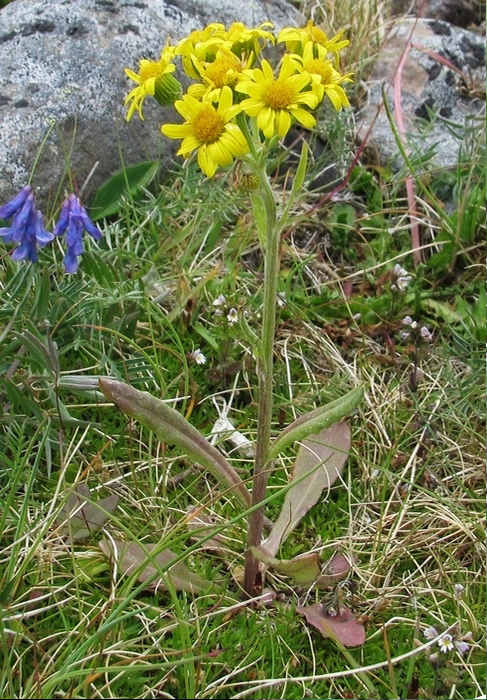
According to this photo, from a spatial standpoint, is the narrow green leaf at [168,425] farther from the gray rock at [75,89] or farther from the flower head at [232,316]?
the gray rock at [75,89]

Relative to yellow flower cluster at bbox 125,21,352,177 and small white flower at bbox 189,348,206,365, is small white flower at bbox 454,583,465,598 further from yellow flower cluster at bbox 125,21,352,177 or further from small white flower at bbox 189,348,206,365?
yellow flower cluster at bbox 125,21,352,177

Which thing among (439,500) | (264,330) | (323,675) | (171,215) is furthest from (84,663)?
(171,215)

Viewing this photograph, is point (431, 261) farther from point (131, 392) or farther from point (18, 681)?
point (18, 681)

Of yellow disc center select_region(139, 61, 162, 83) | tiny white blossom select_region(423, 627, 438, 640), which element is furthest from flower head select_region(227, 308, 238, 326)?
tiny white blossom select_region(423, 627, 438, 640)

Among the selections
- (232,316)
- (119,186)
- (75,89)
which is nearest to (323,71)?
(232,316)

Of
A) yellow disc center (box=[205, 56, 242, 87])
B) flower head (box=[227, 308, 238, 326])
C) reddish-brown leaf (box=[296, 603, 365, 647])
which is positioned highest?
yellow disc center (box=[205, 56, 242, 87])

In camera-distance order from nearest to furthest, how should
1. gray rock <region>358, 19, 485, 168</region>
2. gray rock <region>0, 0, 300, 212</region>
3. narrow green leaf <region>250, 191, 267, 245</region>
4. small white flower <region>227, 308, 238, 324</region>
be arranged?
narrow green leaf <region>250, 191, 267, 245</region>
small white flower <region>227, 308, 238, 324</region>
gray rock <region>0, 0, 300, 212</region>
gray rock <region>358, 19, 485, 168</region>

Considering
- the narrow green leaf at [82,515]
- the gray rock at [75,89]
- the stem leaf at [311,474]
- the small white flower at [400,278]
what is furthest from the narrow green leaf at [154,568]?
the gray rock at [75,89]
